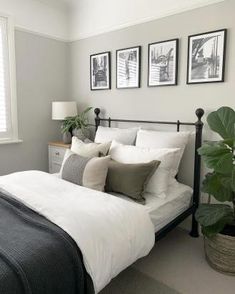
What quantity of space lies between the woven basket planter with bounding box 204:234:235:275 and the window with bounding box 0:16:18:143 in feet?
8.56

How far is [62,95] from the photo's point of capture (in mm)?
3740

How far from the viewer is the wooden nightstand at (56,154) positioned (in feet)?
10.8

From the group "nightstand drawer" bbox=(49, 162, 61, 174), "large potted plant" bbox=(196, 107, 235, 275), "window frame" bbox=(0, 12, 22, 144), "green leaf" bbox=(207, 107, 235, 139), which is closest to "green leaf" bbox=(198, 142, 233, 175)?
"large potted plant" bbox=(196, 107, 235, 275)

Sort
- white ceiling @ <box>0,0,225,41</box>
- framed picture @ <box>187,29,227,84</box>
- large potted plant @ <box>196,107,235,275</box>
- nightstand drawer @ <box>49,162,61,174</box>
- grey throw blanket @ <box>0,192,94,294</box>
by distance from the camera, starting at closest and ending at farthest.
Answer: grey throw blanket @ <box>0,192,94,294</box>
large potted plant @ <box>196,107,235,275</box>
framed picture @ <box>187,29,227,84</box>
white ceiling @ <box>0,0,225,41</box>
nightstand drawer @ <box>49,162,61,174</box>

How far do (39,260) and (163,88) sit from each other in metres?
2.14

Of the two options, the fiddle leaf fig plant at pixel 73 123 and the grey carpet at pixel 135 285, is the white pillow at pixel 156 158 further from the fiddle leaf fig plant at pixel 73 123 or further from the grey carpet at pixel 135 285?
the fiddle leaf fig plant at pixel 73 123

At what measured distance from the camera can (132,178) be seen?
6.68ft

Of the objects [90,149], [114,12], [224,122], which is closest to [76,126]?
[90,149]

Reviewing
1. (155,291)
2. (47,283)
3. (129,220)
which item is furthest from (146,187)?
(47,283)

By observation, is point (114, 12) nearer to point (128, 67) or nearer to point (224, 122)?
point (128, 67)

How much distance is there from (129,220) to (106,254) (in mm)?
294

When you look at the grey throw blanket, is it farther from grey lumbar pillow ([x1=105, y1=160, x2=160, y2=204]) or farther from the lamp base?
the lamp base

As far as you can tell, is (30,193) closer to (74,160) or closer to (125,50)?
(74,160)

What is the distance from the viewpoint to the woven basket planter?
1.97 metres
